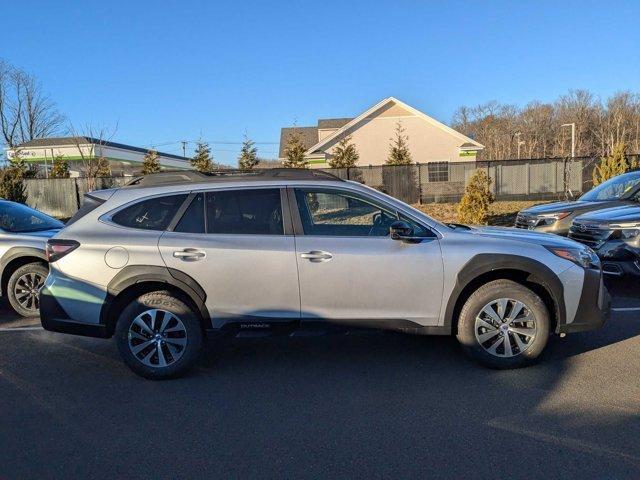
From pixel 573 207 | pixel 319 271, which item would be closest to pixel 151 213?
pixel 319 271

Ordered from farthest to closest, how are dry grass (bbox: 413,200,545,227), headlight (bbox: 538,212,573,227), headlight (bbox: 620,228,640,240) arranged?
dry grass (bbox: 413,200,545,227)
headlight (bbox: 538,212,573,227)
headlight (bbox: 620,228,640,240)

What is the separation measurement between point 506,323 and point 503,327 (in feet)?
0.15

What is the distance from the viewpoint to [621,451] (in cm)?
314

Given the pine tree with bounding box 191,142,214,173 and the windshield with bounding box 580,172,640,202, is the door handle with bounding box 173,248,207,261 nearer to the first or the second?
the windshield with bounding box 580,172,640,202

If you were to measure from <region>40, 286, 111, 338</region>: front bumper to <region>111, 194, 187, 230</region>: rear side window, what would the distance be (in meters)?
0.89

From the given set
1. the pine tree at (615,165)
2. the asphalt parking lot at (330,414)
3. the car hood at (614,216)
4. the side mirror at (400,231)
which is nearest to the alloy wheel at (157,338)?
the asphalt parking lot at (330,414)

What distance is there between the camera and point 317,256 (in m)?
4.38

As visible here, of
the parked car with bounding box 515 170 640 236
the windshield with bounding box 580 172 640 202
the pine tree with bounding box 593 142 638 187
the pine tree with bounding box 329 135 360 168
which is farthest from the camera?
the pine tree with bounding box 329 135 360 168

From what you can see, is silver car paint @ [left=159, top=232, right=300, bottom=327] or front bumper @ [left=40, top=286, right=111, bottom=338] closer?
silver car paint @ [left=159, top=232, right=300, bottom=327]

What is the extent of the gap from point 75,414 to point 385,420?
2366 millimetres

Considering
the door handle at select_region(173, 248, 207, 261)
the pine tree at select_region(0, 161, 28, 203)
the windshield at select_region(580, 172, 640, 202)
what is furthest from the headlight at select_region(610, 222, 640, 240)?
the pine tree at select_region(0, 161, 28, 203)

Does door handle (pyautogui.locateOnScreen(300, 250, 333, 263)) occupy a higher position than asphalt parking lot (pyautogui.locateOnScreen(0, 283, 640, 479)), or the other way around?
door handle (pyautogui.locateOnScreen(300, 250, 333, 263))

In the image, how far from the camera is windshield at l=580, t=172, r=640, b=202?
9320 mm

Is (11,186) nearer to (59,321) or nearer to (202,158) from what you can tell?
(202,158)
